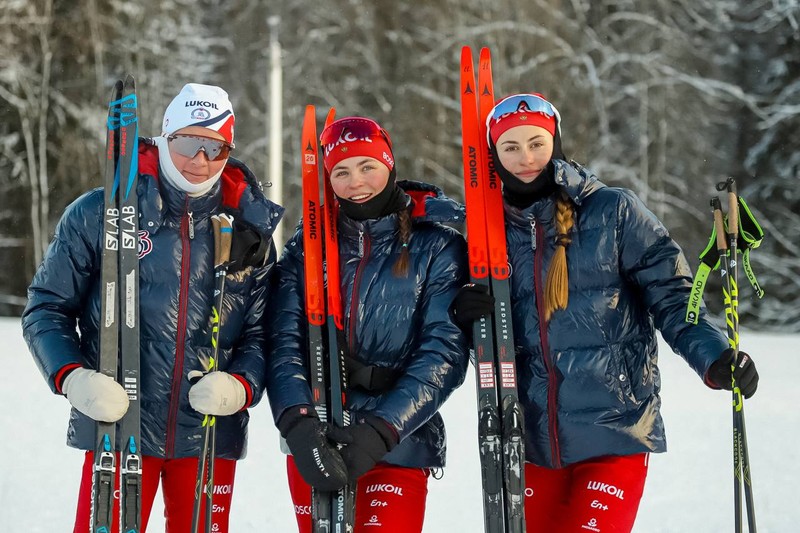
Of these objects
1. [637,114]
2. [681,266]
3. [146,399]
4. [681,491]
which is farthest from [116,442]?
[637,114]

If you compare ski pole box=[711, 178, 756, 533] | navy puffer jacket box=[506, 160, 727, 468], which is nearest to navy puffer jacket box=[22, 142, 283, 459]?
navy puffer jacket box=[506, 160, 727, 468]

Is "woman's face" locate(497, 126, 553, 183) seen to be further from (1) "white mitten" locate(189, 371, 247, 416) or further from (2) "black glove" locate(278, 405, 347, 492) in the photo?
(1) "white mitten" locate(189, 371, 247, 416)

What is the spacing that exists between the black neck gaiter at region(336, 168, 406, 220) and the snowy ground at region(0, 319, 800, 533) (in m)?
2.61

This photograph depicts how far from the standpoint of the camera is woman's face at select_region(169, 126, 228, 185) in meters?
3.22

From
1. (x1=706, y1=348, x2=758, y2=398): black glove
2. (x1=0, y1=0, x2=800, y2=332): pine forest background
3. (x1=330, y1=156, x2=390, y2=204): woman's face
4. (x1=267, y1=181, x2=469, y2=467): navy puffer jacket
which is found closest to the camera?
(x1=706, y1=348, x2=758, y2=398): black glove

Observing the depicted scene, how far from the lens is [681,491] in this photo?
573cm

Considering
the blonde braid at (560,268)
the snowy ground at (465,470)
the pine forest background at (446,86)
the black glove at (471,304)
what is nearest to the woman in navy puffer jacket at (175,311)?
the black glove at (471,304)

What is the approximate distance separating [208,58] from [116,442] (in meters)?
20.0

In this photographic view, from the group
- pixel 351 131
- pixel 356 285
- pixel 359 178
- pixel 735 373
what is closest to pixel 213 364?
pixel 356 285

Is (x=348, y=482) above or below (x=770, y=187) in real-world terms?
below

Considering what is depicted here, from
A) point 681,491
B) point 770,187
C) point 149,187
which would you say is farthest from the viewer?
point 770,187

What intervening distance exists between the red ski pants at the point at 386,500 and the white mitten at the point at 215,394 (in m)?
0.38

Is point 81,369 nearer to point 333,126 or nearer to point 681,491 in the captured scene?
point 333,126

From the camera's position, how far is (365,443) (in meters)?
3.02
